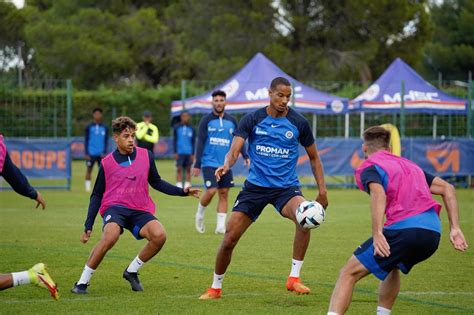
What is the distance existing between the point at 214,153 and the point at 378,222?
9.19 m

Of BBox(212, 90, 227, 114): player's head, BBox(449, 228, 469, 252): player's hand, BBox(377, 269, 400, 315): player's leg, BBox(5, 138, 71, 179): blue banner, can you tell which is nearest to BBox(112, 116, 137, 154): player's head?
BBox(377, 269, 400, 315): player's leg

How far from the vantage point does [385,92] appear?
2895cm

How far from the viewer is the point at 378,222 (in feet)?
22.8

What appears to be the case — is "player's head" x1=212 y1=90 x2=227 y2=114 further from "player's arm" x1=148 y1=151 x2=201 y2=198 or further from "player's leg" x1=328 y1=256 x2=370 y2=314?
"player's leg" x1=328 y1=256 x2=370 y2=314

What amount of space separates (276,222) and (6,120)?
1249 centimetres

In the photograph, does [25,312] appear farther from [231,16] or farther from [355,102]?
[231,16]

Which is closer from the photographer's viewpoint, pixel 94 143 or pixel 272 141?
pixel 272 141

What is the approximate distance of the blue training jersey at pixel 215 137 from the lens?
1581 centimetres

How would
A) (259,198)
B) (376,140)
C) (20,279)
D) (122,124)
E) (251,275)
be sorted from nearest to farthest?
(376,140) → (20,279) → (259,198) → (122,124) → (251,275)

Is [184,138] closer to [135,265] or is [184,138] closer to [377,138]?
[135,265]

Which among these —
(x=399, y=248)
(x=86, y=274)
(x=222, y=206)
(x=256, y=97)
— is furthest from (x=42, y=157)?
(x=399, y=248)

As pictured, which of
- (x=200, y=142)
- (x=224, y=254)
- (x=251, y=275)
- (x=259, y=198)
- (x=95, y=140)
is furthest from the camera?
(x=95, y=140)

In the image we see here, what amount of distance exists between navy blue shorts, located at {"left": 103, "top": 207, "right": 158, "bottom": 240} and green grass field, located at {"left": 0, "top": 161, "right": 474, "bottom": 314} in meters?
0.69

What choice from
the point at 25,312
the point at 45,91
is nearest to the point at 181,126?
the point at 45,91
